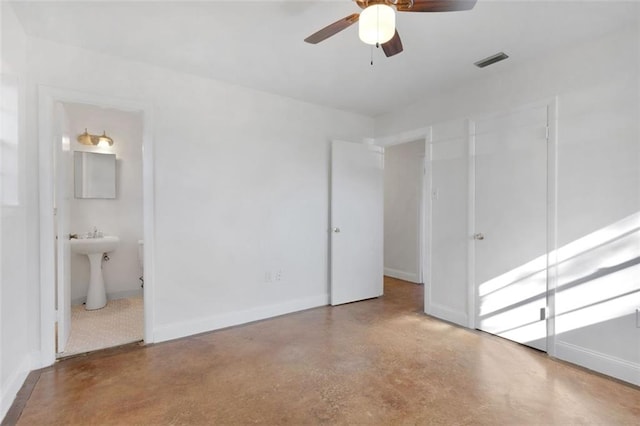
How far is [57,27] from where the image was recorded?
90.0 inches

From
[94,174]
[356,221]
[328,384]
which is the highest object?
[94,174]

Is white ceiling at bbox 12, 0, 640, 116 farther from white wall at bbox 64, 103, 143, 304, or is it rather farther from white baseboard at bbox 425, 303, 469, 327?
white baseboard at bbox 425, 303, 469, 327

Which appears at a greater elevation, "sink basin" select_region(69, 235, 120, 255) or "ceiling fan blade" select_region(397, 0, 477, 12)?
"ceiling fan blade" select_region(397, 0, 477, 12)

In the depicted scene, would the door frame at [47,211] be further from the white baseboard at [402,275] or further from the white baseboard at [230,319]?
the white baseboard at [402,275]

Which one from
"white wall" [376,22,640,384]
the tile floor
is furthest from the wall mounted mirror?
"white wall" [376,22,640,384]

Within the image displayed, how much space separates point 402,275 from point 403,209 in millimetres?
1179

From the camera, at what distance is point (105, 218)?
→ 13.9 ft

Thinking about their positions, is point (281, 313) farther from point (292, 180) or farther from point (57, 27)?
point (57, 27)

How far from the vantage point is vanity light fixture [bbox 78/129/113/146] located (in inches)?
159

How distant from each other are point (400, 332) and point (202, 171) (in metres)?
2.57

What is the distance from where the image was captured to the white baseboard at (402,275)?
5351 millimetres

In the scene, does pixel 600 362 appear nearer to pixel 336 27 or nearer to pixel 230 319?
pixel 336 27

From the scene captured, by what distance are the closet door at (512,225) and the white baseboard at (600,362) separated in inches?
7.0

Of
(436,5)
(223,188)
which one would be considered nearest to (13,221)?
(223,188)
